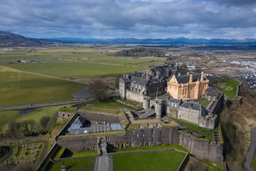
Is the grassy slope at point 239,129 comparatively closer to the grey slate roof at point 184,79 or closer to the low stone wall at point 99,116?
the grey slate roof at point 184,79

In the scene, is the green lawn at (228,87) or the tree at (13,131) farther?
the green lawn at (228,87)

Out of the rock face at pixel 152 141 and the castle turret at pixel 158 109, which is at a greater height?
the castle turret at pixel 158 109

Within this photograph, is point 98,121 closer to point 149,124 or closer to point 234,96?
point 149,124

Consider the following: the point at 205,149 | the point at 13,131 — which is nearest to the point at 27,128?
the point at 13,131

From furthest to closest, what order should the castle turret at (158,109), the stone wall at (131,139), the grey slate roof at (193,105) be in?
the castle turret at (158,109) → the grey slate roof at (193,105) → the stone wall at (131,139)

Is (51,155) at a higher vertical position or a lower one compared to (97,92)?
lower

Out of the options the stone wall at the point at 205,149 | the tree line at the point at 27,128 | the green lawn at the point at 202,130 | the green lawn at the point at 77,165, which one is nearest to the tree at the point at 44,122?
the tree line at the point at 27,128

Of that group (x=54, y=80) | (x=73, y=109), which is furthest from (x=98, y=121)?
(x=54, y=80)
